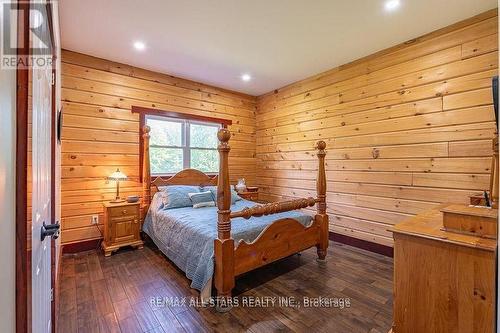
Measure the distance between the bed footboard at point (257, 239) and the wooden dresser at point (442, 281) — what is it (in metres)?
1.12

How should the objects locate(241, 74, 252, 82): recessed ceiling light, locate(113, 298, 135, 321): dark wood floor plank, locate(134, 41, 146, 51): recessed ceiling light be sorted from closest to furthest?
1. locate(113, 298, 135, 321): dark wood floor plank
2. locate(134, 41, 146, 51): recessed ceiling light
3. locate(241, 74, 252, 82): recessed ceiling light

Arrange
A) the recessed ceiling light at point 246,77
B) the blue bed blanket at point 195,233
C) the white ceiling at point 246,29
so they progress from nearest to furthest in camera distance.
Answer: the blue bed blanket at point 195,233 < the white ceiling at point 246,29 < the recessed ceiling light at point 246,77

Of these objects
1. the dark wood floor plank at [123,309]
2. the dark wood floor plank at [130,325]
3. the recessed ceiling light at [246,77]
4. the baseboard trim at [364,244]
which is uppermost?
the recessed ceiling light at [246,77]

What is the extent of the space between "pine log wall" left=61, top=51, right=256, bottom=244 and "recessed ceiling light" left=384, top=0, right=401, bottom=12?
3.06m

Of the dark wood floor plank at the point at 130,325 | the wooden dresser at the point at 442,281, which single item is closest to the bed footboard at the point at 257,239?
the dark wood floor plank at the point at 130,325

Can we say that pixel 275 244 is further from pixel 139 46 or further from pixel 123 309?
pixel 139 46

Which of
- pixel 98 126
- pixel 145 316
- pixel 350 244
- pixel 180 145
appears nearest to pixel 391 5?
pixel 350 244

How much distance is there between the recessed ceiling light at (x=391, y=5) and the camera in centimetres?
214

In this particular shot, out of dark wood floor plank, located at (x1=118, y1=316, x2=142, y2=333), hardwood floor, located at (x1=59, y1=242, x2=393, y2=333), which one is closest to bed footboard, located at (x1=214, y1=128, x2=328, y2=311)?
hardwood floor, located at (x1=59, y1=242, x2=393, y2=333)

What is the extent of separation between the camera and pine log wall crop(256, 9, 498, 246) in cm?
235

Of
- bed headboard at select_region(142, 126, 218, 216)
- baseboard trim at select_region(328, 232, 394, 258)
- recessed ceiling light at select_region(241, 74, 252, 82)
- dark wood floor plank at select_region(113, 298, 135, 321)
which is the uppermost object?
recessed ceiling light at select_region(241, 74, 252, 82)

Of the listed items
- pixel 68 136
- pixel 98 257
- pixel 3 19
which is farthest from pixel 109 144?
pixel 3 19

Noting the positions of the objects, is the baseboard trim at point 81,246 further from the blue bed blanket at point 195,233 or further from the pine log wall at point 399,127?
the pine log wall at point 399,127

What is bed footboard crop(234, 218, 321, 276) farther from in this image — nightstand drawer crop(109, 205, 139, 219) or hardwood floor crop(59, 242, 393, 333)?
nightstand drawer crop(109, 205, 139, 219)
